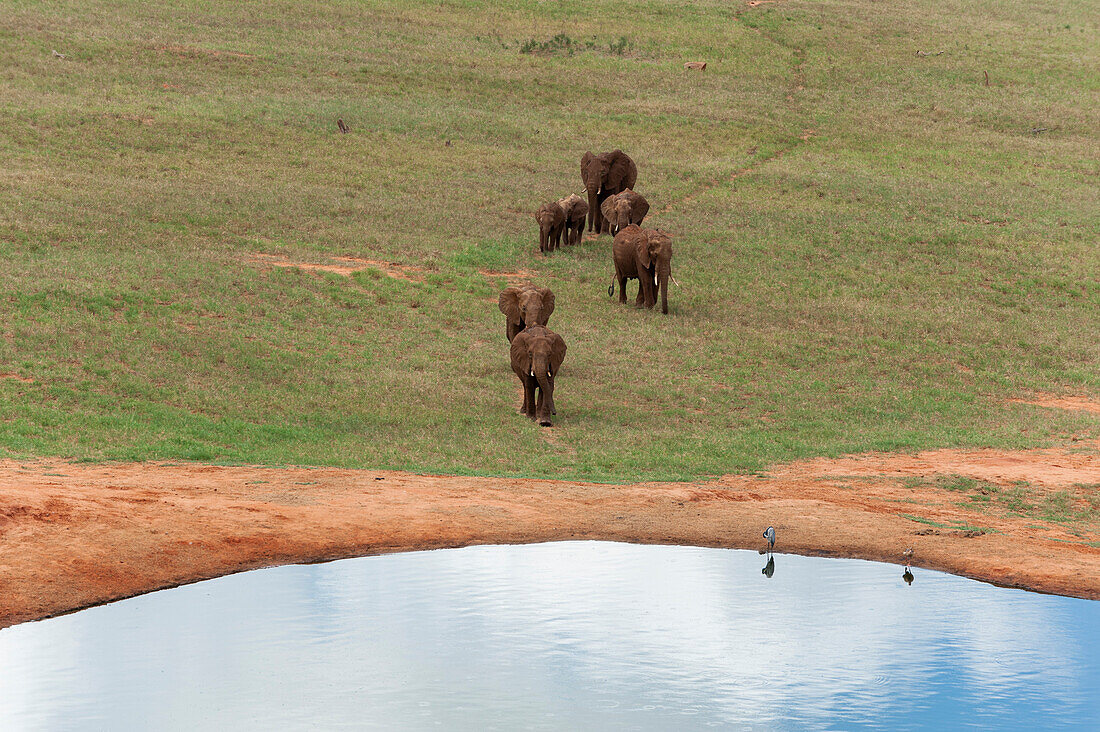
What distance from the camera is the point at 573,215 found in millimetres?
39094

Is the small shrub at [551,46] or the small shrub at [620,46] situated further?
the small shrub at [620,46]

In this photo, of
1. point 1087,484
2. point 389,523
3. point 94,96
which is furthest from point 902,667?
point 94,96

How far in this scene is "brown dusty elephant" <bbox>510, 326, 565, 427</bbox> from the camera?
2503cm

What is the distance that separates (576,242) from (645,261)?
22.1ft

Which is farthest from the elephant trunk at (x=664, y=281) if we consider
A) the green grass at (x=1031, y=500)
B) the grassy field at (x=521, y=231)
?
the green grass at (x=1031, y=500)

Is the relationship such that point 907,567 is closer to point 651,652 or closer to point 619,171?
point 651,652

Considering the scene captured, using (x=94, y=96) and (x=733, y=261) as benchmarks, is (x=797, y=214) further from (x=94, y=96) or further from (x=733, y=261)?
(x=94, y=96)

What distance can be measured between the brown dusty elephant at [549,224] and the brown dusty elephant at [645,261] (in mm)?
4013

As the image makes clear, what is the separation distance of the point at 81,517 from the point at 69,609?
2338mm

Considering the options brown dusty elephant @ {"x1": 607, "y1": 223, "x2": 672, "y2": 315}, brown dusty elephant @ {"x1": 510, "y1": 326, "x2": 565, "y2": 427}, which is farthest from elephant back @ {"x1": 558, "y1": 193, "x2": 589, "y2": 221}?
brown dusty elephant @ {"x1": 510, "y1": 326, "x2": 565, "y2": 427}

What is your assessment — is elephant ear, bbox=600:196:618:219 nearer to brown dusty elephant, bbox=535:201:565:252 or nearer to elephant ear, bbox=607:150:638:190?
brown dusty elephant, bbox=535:201:565:252

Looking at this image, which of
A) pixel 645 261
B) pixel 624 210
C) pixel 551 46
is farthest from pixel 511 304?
pixel 551 46

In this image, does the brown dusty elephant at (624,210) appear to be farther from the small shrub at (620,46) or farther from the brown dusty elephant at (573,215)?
the small shrub at (620,46)

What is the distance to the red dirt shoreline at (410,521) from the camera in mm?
15695
